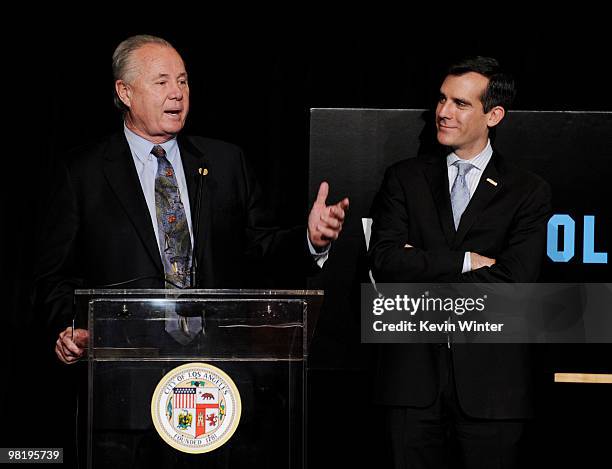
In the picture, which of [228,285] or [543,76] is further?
[543,76]

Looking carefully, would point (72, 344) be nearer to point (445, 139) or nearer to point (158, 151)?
point (158, 151)

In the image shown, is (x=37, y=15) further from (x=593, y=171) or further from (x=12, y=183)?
(x=593, y=171)

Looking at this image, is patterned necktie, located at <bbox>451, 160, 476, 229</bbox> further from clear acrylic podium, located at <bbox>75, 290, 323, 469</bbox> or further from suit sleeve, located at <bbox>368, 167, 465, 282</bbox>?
clear acrylic podium, located at <bbox>75, 290, 323, 469</bbox>

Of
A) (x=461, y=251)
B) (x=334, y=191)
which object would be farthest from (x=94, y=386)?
(x=334, y=191)

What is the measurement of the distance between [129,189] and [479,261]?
1.16 metres

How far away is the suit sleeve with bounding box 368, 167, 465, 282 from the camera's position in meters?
3.36

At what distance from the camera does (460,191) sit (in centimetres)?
354

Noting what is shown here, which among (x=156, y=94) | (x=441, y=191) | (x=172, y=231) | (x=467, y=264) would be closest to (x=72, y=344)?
(x=172, y=231)

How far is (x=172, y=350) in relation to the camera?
7.41 feet

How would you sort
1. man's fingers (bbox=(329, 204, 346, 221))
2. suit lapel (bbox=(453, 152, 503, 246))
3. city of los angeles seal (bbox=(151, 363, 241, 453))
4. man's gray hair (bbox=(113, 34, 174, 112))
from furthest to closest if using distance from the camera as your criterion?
suit lapel (bbox=(453, 152, 503, 246)) → man's gray hair (bbox=(113, 34, 174, 112)) → man's fingers (bbox=(329, 204, 346, 221)) → city of los angeles seal (bbox=(151, 363, 241, 453))

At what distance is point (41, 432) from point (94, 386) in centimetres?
224

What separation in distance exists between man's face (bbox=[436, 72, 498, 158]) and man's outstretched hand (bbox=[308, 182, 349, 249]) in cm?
103

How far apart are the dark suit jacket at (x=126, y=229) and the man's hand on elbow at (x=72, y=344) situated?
0.47m

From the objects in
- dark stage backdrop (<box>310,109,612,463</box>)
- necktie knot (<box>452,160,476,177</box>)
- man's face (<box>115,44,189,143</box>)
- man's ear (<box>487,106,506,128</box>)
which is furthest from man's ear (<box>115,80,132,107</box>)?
man's ear (<box>487,106,506,128</box>)
